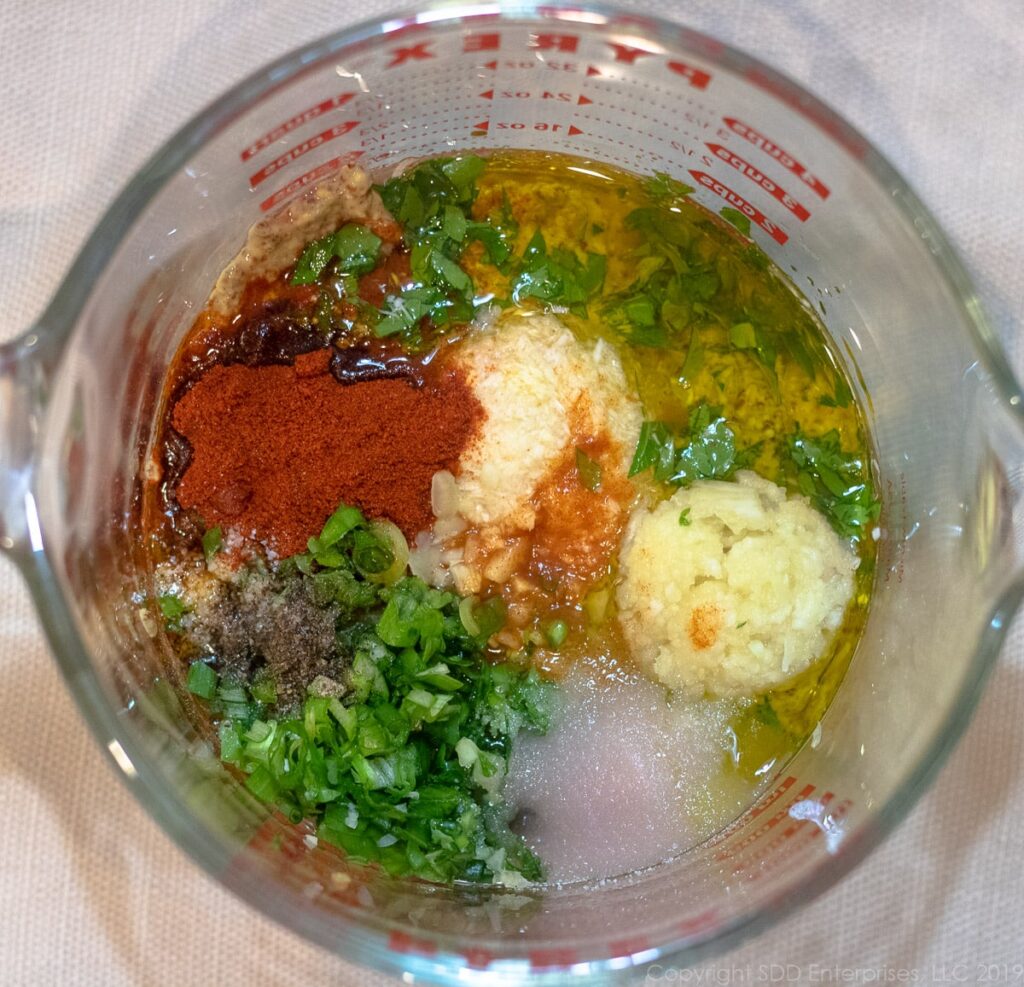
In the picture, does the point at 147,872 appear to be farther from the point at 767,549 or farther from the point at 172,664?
the point at 767,549

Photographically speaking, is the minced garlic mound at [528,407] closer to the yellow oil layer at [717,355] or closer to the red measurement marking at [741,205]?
the yellow oil layer at [717,355]

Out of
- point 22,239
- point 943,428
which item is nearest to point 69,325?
point 22,239

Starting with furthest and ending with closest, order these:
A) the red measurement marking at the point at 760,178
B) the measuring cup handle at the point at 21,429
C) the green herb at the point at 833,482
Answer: the green herb at the point at 833,482, the red measurement marking at the point at 760,178, the measuring cup handle at the point at 21,429

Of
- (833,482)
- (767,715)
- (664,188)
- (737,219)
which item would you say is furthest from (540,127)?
(767,715)

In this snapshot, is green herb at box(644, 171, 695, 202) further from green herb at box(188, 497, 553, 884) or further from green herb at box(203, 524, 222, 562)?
green herb at box(203, 524, 222, 562)

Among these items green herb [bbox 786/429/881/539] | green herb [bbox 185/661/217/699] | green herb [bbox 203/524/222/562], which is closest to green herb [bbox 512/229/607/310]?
green herb [bbox 786/429/881/539]

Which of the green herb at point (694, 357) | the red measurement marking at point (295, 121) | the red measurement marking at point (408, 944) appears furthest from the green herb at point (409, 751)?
the red measurement marking at point (295, 121)

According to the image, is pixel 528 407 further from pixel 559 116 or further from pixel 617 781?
pixel 617 781
